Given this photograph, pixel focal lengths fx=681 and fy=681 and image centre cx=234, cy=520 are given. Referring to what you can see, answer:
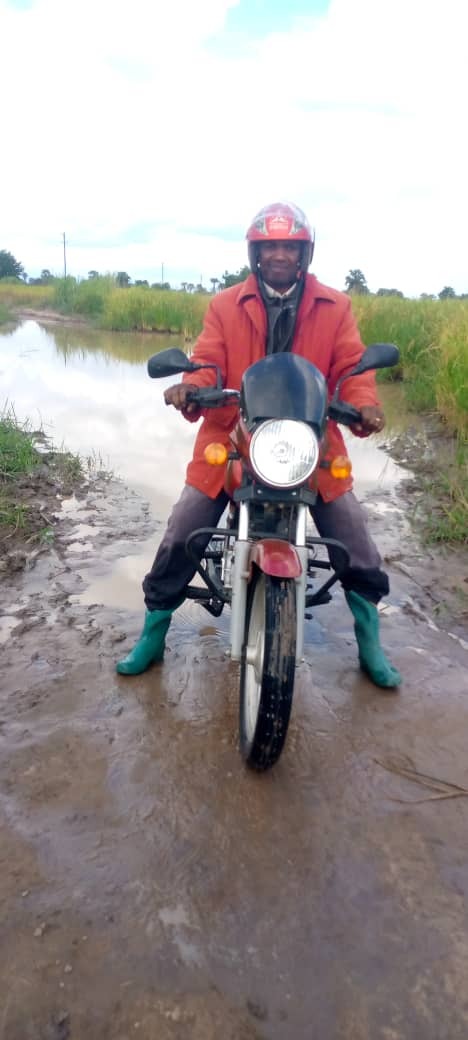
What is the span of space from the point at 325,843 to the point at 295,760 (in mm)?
356

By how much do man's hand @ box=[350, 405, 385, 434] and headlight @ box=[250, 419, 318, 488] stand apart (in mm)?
402

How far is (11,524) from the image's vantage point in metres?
3.81

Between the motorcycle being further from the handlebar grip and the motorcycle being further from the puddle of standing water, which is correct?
the puddle of standing water

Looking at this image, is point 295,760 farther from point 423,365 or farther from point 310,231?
point 423,365

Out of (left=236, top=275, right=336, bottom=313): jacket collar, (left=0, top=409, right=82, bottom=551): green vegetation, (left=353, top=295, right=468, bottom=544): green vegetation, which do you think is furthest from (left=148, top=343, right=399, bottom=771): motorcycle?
(left=353, top=295, right=468, bottom=544): green vegetation

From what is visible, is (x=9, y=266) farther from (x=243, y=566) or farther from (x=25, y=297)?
(x=243, y=566)

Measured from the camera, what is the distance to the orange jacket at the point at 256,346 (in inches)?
93.5

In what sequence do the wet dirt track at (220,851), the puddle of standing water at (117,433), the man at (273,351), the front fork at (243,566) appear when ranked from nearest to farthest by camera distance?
the wet dirt track at (220,851)
the front fork at (243,566)
the man at (273,351)
the puddle of standing water at (117,433)

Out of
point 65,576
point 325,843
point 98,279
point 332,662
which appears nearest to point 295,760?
point 325,843

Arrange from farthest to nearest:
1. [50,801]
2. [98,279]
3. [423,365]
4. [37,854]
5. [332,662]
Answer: [98,279] < [423,365] < [332,662] < [50,801] < [37,854]


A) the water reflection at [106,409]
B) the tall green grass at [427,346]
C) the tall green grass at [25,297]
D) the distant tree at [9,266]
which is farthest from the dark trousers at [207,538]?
the distant tree at [9,266]

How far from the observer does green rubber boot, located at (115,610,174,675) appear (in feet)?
8.38

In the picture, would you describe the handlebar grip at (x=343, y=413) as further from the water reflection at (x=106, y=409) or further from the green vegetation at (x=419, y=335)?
the water reflection at (x=106, y=409)

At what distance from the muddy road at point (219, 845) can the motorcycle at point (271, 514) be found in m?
0.25
